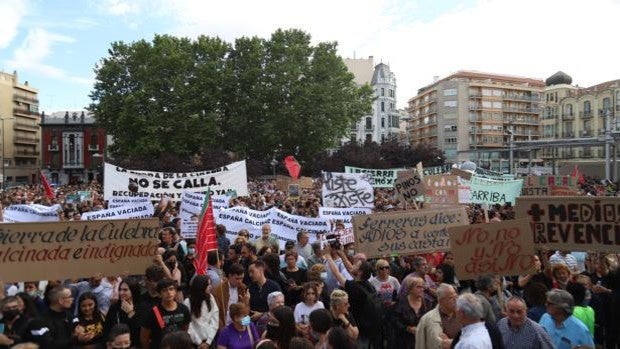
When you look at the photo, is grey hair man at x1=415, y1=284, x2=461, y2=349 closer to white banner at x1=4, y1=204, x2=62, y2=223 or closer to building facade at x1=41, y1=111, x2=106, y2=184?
white banner at x1=4, y1=204, x2=62, y2=223

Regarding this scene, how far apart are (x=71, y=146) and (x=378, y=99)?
168 feet

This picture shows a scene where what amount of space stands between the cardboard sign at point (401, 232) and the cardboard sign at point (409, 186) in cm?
427

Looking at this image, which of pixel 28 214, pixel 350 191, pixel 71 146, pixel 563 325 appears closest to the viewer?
pixel 563 325

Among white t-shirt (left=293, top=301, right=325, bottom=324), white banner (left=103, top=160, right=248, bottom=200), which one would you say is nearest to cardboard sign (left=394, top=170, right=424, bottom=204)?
white banner (left=103, top=160, right=248, bottom=200)

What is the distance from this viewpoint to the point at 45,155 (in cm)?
9838

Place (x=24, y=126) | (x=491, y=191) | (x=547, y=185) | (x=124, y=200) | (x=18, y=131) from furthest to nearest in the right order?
(x=24, y=126), (x=18, y=131), (x=547, y=185), (x=491, y=191), (x=124, y=200)

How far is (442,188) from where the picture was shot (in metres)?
13.6

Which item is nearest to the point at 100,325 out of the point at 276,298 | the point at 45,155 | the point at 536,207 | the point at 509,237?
the point at 276,298

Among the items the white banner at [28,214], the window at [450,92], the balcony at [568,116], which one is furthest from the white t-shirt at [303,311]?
the window at [450,92]

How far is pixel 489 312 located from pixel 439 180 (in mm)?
8467

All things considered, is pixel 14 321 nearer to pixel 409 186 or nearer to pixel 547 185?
pixel 409 186

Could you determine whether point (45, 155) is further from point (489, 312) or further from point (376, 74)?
point (489, 312)

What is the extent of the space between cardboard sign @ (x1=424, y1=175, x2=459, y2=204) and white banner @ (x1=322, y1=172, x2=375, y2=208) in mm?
1463

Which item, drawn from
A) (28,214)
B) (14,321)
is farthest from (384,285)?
(28,214)
